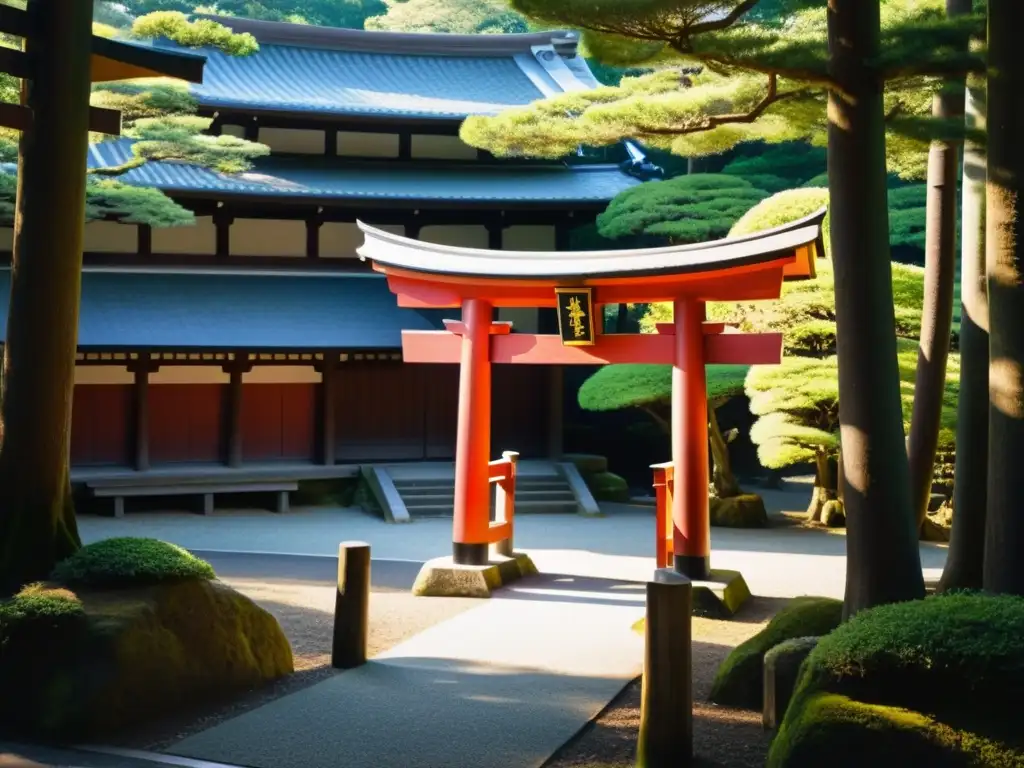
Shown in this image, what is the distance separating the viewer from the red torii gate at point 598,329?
10.4 m

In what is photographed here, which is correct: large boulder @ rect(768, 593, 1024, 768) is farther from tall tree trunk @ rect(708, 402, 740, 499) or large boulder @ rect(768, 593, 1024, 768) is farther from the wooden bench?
the wooden bench

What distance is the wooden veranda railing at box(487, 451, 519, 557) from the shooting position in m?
11.5

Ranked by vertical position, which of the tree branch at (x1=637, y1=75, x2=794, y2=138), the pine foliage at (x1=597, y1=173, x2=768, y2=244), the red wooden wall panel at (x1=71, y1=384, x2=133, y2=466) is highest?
the pine foliage at (x1=597, y1=173, x2=768, y2=244)

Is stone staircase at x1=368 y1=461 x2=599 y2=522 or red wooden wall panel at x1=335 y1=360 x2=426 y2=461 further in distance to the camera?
red wooden wall panel at x1=335 y1=360 x2=426 y2=461

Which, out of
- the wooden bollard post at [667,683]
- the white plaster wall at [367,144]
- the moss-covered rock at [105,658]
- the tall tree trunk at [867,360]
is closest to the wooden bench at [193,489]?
the white plaster wall at [367,144]

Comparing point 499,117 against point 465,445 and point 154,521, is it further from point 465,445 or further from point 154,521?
point 154,521

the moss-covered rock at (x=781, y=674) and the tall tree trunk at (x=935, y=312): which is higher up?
the tall tree trunk at (x=935, y=312)

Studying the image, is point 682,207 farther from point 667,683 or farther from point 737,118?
point 667,683

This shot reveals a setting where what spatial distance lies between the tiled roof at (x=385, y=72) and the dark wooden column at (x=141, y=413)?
530cm

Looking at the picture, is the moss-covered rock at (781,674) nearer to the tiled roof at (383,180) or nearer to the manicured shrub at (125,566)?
the manicured shrub at (125,566)

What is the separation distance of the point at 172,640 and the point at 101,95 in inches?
366

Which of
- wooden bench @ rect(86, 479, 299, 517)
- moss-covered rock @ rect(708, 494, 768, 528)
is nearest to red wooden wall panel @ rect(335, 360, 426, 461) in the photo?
wooden bench @ rect(86, 479, 299, 517)

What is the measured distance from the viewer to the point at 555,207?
63.6 feet

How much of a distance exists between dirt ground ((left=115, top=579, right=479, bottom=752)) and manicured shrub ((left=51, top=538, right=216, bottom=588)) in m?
0.83
